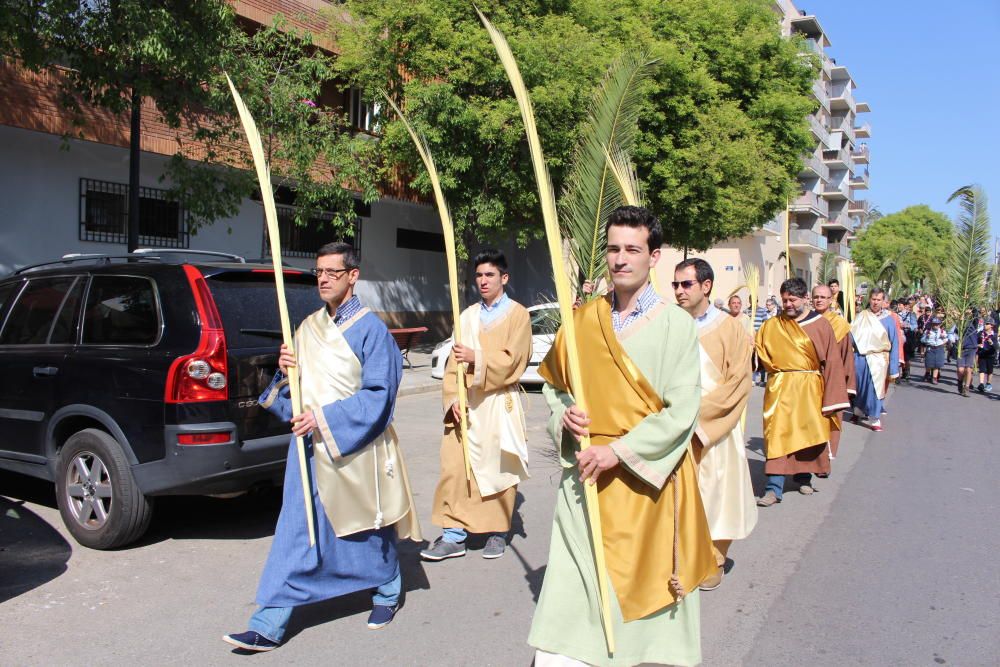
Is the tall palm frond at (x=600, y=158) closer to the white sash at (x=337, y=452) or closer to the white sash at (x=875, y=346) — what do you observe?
the white sash at (x=337, y=452)

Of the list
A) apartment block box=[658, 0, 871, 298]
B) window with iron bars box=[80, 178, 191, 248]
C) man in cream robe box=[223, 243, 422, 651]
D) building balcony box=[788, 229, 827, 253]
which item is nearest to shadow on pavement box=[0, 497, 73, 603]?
man in cream robe box=[223, 243, 422, 651]

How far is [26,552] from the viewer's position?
505 centimetres

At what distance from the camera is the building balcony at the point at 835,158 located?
7369 cm

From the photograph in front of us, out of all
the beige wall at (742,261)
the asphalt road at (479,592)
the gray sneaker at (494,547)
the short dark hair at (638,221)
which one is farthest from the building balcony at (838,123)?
the short dark hair at (638,221)

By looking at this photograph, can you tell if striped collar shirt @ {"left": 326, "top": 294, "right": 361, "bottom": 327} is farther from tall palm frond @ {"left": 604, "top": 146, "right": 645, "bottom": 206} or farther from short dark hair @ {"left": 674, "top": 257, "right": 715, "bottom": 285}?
short dark hair @ {"left": 674, "top": 257, "right": 715, "bottom": 285}

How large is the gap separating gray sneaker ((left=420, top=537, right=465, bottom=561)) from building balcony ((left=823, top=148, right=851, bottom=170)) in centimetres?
7450

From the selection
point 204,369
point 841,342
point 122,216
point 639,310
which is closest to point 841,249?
point 122,216

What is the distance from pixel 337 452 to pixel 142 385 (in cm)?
165

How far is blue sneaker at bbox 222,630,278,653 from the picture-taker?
3.65 metres

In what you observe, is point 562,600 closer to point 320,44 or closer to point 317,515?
point 317,515

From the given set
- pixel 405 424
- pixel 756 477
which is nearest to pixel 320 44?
pixel 405 424

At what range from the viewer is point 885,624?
436 cm

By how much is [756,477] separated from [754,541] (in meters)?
2.36

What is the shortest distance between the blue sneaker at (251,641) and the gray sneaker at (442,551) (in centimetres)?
145
